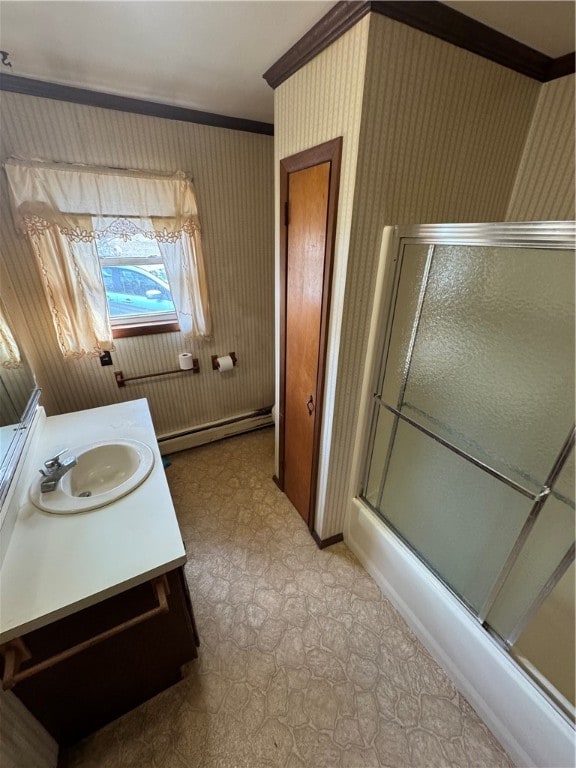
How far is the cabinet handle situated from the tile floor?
55 centimetres

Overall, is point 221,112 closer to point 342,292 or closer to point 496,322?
point 342,292

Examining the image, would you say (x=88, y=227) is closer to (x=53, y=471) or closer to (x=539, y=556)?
(x=53, y=471)

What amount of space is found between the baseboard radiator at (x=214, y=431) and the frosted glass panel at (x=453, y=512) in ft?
5.17

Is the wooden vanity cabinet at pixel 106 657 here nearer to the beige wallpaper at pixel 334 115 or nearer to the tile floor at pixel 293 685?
the tile floor at pixel 293 685

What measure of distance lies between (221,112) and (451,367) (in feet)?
6.70

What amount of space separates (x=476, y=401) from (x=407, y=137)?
994 mm

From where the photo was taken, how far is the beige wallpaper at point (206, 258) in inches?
64.5

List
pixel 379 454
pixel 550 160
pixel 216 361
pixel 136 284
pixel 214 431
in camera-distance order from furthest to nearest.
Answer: pixel 214 431 < pixel 216 361 < pixel 136 284 < pixel 379 454 < pixel 550 160

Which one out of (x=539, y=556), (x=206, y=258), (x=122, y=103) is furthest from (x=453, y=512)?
(x=122, y=103)

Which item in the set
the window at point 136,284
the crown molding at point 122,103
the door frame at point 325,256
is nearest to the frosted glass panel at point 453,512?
the door frame at point 325,256

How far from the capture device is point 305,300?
1522 mm

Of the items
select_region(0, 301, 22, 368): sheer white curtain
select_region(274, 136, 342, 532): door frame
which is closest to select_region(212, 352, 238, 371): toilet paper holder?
select_region(274, 136, 342, 532): door frame

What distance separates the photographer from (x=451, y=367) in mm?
1177

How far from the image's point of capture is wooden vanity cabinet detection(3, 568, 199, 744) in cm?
95
